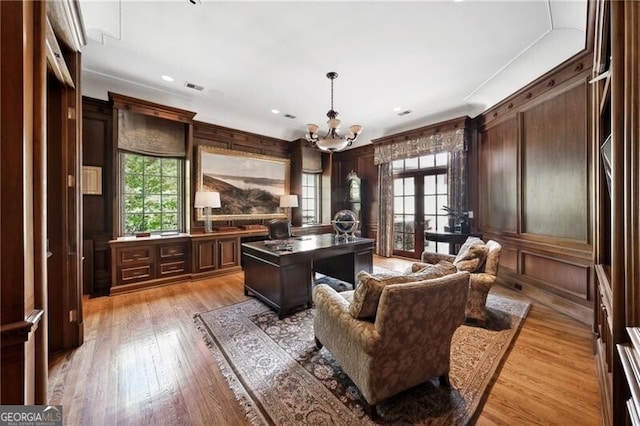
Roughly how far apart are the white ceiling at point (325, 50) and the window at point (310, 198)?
7.86ft

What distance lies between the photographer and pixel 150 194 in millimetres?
4395

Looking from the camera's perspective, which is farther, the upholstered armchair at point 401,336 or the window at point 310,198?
the window at point 310,198

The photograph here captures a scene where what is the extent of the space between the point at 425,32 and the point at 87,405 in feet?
13.7

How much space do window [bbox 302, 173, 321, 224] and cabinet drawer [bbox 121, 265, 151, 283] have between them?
11.8 feet

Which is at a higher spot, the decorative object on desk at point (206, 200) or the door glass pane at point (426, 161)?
the door glass pane at point (426, 161)

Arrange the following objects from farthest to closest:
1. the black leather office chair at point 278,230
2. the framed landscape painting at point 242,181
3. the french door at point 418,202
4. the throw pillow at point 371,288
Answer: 1. the french door at point 418,202
2. the framed landscape painting at point 242,181
3. the black leather office chair at point 278,230
4. the throw pillow at point 371,288

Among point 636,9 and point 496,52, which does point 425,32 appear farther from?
point 636,9

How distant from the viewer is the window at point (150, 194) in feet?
13.6

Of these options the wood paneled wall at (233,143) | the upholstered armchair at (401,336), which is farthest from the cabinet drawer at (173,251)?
the upholstered armchair at (401,336)

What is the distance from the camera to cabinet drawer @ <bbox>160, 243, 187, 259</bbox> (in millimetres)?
4137

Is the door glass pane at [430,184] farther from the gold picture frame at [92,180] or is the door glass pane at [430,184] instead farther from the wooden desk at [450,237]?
the gold picture frame at [92,180]

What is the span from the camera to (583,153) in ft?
9.40

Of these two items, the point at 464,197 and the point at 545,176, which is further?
the point at 464,197

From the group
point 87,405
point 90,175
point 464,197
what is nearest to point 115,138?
point 90,175
